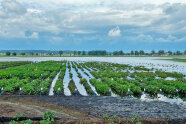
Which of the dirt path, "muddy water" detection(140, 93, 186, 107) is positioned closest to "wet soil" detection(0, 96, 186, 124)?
the dirt path

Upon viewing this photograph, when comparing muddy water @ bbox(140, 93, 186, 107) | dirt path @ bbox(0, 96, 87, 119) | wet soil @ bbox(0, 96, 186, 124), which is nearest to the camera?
wet soil @ bbox(0, 96, 186, 124)

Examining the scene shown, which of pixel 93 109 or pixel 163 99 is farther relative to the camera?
pixel 163 99

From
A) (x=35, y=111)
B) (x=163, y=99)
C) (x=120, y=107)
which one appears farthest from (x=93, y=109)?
(x=163, y=99)

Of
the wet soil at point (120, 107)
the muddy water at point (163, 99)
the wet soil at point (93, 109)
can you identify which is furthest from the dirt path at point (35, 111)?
the muddy water at point (163, 99)

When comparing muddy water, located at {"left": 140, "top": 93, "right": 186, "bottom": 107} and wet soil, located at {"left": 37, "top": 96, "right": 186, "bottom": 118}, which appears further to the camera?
muddy water, located at {"left": 140, "top": 93, "right": 186, "bottom": 107}

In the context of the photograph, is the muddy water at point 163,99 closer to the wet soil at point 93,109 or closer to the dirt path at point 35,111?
the wet soil at point 93,109

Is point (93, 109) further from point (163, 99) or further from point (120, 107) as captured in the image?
point (163, 99)

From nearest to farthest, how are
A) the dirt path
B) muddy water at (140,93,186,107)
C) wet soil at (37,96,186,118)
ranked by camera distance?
the dirt path < wet soil at (37,96,186,118) < muddy water at (140,93,186,107)

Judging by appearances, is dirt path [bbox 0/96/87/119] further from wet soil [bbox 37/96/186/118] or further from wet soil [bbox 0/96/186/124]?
wet soil [bbox 37/96/186/118]

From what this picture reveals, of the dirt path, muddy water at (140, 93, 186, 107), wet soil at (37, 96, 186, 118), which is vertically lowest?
muddy water at (140, 93, 186, 107)

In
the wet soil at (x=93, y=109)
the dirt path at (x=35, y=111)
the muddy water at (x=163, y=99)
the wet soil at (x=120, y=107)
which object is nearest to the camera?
the wet soil at (x=93, y=109)

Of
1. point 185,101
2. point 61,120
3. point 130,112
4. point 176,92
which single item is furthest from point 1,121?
point 176,92

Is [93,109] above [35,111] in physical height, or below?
below

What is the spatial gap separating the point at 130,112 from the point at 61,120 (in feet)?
11.8
